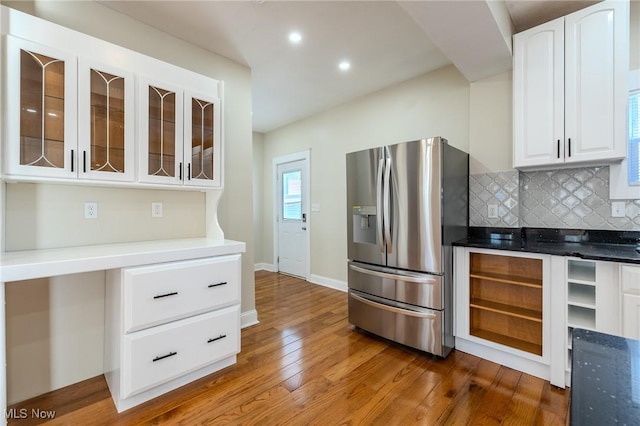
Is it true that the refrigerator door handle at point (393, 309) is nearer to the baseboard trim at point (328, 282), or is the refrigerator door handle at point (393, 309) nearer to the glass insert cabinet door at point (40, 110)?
Result: the baseboard trim at point (328, 282)

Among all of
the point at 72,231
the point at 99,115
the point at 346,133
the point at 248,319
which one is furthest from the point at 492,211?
the point at 72,231

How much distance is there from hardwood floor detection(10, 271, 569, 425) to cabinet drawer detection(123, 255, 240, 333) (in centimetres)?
53

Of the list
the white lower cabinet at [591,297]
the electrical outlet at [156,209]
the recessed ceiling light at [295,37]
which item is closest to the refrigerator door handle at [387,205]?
the white lower cabinet at [591,297]

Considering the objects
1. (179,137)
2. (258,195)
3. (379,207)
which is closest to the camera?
(179,137)

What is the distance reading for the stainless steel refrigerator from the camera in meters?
2.22

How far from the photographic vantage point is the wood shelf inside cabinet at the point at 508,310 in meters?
2.06

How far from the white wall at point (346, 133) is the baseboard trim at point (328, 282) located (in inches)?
2.3

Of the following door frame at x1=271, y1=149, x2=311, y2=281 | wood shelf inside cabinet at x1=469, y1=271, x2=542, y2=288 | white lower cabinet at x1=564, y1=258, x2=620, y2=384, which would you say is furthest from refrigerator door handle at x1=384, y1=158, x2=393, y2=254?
door frame at x1=271, y1=149, x2=311, y2=281

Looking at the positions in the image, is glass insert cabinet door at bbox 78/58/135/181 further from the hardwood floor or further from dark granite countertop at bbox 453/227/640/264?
dark granite countertop at bbox 453/227/640/264

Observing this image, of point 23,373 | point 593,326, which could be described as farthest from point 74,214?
point 593,326

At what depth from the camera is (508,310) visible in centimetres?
216

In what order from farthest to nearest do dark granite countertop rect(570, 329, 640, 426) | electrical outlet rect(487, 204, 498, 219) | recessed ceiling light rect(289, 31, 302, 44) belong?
electrical outlet rect(487, 204, 498, 219)
recessed ceiling light rect(289, 31, 302, 44)
dark granite countertop rect(570, 329, 640, 426)

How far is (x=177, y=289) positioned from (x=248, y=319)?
126 cm

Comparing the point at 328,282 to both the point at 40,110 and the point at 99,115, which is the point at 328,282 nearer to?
the point at 99,115
